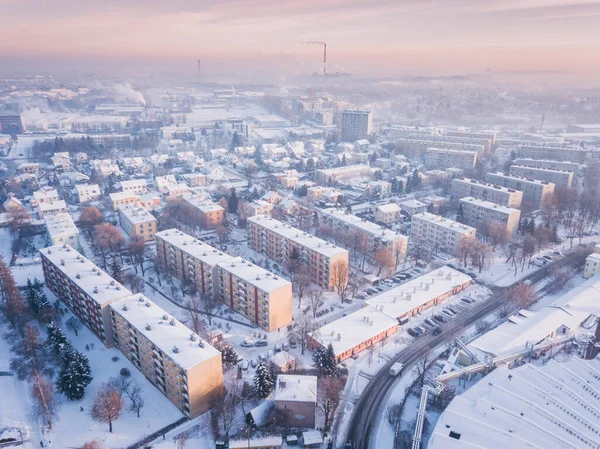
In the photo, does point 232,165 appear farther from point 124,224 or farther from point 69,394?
point 69,394

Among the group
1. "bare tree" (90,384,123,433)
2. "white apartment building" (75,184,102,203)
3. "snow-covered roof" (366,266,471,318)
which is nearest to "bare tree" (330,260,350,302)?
"snow-covered roof" (366,266,471,318)

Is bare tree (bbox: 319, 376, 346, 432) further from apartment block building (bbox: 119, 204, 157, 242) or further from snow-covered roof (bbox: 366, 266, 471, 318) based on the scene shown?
apartment block building (bbox: 119, 204, 157, 242)

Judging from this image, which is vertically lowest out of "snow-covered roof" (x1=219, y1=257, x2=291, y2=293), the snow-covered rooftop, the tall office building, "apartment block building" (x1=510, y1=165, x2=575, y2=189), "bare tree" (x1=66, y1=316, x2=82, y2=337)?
"bare tree" (x1=66, y1=316, x2=82, y2=337)

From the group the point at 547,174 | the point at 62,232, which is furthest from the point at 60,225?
the point at 547,174

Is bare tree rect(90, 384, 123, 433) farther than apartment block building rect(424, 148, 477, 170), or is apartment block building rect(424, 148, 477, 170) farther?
apartment block building rect(424, 148, 477, 170)

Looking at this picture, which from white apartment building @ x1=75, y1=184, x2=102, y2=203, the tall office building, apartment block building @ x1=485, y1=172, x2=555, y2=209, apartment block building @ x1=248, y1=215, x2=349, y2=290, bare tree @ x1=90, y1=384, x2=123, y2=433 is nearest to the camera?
bare tree @ x1=90, y1=384, x2=123, y2=433

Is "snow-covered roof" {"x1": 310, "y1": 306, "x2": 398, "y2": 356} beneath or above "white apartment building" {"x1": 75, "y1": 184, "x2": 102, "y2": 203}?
beneath

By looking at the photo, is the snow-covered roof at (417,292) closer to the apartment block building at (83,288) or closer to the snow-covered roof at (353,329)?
the snow-covered roof at (353,329)
